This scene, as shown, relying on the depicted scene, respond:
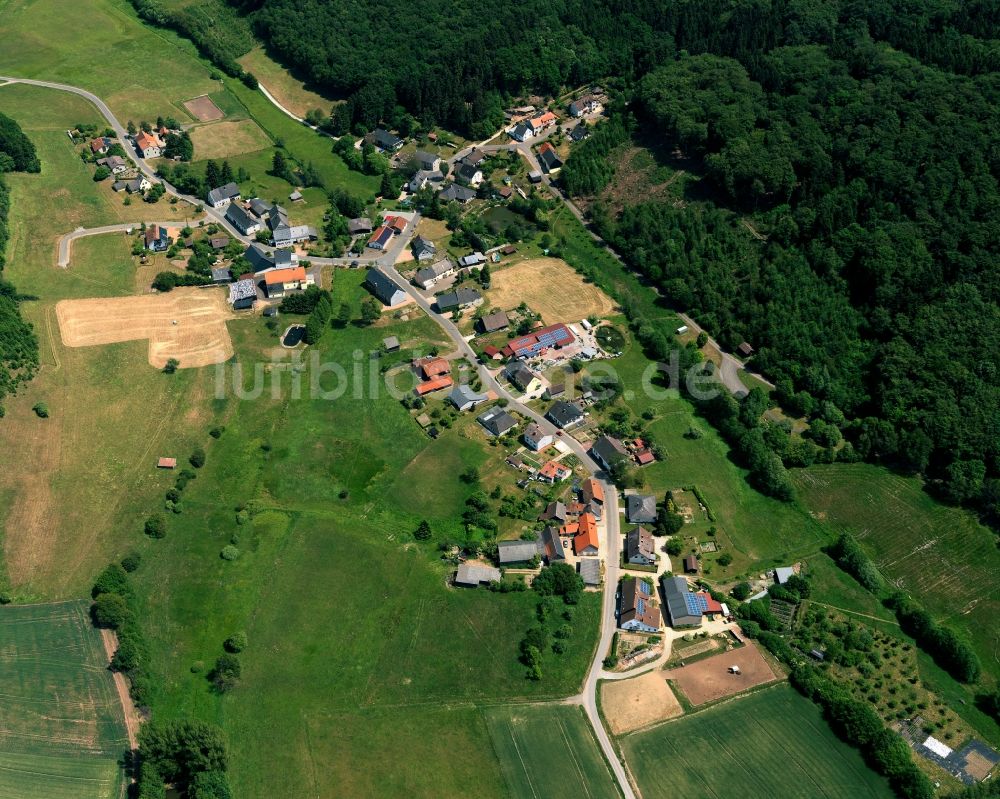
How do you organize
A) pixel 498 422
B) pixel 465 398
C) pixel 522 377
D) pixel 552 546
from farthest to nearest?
pixel 522 377 < pixel 465 398 < pixel 498 422 < pixel 552 546

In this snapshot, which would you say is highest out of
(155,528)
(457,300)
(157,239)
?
(457,300)

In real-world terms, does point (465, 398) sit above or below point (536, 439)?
below

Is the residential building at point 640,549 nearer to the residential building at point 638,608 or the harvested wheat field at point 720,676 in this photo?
the residential building at point 638,608

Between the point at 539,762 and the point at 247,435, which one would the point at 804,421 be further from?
the point at 247,435

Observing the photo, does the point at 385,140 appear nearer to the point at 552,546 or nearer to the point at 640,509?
the point at 640,509

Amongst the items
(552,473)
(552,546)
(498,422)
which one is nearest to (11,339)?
(498,422)

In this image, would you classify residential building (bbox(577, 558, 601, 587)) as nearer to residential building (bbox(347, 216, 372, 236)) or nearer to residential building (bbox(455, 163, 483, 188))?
residential building (bbox(347, 216, 372, 236))

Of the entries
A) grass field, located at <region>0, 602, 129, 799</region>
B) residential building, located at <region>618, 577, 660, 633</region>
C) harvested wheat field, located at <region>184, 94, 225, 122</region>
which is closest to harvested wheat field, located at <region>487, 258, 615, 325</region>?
residential building, located at <region>618, 577, 660, 633</region>
